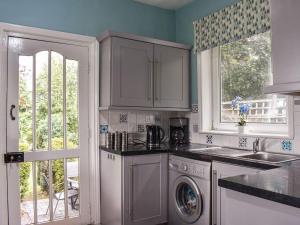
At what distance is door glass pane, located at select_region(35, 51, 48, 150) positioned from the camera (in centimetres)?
248

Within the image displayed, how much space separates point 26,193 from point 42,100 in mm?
876

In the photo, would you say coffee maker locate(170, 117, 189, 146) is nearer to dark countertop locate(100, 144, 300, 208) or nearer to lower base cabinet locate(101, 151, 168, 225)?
lower base cabinet locate(101, 151, 168, 225)

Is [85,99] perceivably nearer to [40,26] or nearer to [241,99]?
[40,26]

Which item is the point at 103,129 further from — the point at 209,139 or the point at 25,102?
the point at 209,139

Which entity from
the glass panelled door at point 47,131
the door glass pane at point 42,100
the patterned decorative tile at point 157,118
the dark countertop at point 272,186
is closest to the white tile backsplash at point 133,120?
the patterned decorative tile at point 157,118

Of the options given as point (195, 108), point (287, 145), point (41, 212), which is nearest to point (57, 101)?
point (41, 212)

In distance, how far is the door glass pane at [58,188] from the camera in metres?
2.57

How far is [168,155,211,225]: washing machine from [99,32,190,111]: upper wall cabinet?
695 millimetres

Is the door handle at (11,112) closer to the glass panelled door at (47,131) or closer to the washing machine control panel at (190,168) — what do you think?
the glass panelled door at (47,131)

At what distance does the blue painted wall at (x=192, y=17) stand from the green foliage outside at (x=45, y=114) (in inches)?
52.2

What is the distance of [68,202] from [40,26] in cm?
174

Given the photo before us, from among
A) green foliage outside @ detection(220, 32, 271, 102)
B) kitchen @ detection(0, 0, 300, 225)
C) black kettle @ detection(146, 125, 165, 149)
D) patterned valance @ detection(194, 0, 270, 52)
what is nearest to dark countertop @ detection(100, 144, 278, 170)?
kitchen @ detection(0, 0, 300, 225)

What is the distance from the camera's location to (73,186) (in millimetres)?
2682

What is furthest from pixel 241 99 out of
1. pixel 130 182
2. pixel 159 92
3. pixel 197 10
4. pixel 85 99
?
pixel 85 99
